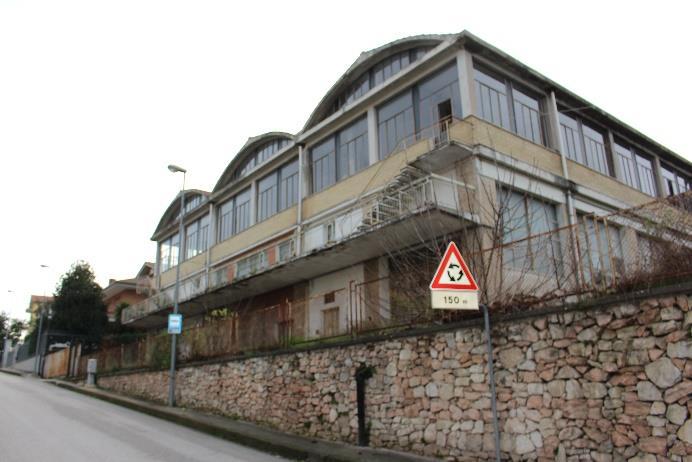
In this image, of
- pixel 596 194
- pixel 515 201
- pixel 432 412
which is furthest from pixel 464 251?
pixel 596 194

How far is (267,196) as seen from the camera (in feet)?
92.9

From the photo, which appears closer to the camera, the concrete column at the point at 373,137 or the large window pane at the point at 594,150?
the concrete column at the point at 373,137

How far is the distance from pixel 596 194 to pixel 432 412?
1394 cm

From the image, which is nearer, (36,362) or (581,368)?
(581,368)

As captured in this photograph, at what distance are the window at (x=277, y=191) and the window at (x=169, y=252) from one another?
10.9m

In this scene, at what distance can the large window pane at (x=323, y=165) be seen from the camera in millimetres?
23750

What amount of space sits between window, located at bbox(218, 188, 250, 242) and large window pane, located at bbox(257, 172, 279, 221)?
123 centimetres

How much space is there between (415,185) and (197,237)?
2052 cm

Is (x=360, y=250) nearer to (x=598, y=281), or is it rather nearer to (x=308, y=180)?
(x=308, y=180)

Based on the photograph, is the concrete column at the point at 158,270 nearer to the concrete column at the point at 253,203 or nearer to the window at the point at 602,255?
the concrete column at the point at 253,203

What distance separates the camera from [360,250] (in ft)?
64.0

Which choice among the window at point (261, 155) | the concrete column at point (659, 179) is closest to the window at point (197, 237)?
the window at point (261, 155)

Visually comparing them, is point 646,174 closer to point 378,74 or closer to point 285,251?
point 378,74

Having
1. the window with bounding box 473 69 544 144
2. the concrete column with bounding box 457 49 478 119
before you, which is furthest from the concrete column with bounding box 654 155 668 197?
the concrete column with bounding box 457 49 478 119
